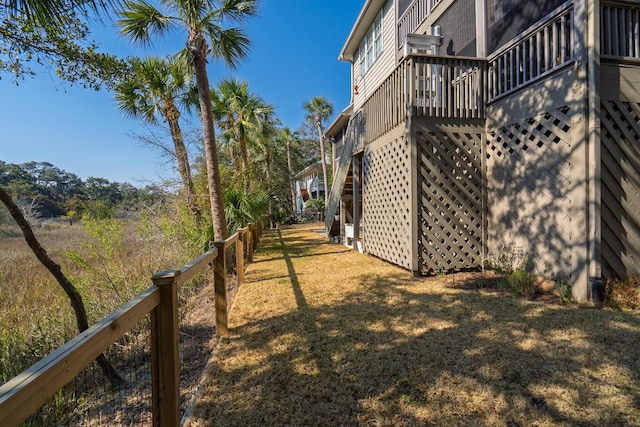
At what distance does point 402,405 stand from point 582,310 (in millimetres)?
2860

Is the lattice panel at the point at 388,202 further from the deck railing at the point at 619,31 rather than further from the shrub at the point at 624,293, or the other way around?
the deck railing at the point at 619,31

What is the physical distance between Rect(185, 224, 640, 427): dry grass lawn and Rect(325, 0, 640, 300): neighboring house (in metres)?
1.03

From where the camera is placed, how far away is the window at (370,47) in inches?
423

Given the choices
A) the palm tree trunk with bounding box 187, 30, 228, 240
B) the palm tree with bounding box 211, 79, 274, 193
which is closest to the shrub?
the palm tree trunk with bounding box 187, 30, 228, 240

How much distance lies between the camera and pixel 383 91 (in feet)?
21.9

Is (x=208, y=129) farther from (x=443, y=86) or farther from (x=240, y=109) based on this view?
(x=240, y=109)

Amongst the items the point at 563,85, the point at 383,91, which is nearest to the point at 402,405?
the point at 563,85

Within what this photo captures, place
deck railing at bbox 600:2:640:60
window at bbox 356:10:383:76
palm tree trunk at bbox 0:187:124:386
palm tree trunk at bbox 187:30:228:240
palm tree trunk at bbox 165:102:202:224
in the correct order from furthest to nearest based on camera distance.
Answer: window at bbox 356:10:383:76 < palm tree trunk at bbox 165:102:202:224 < palm tree trunk at bbox 187:30:228:240 < deck railing at bbox 600:2:640:60 < palm tree trunk at bbox 0:187:124:386

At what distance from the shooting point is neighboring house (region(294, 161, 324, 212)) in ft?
89.6

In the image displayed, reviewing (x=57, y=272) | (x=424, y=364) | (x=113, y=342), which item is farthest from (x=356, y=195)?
(x=113, y=342)

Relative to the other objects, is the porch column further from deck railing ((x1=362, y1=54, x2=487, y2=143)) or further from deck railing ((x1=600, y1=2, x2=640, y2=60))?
deck railing ((x1=600, y1=2, x2=640, y2=60))

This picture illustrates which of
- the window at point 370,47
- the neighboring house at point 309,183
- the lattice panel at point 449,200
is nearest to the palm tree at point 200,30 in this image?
the lattice panel at point 449,200

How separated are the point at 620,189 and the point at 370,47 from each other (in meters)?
9.84

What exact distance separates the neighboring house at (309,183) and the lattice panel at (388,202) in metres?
18.7
